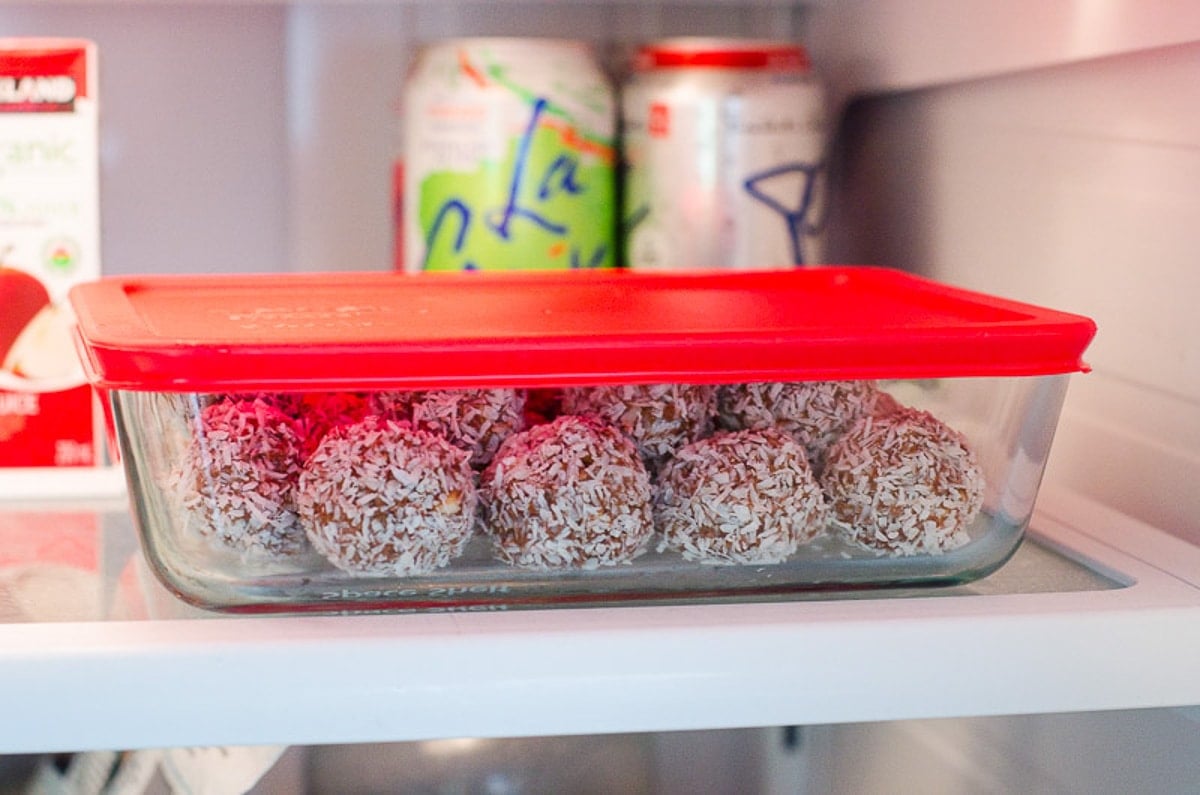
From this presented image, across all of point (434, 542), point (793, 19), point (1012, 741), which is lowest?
point (1012, 741)

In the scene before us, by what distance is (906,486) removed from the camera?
0.57 metres

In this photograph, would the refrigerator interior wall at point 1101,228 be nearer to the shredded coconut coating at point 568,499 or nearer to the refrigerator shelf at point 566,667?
the refrigerator shelf at point 566,667

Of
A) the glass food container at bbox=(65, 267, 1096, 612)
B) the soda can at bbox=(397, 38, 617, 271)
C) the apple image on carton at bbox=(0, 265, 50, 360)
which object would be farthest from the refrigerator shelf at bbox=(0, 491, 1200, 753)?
the soda can at bbox=(397, 38, 617, 271)

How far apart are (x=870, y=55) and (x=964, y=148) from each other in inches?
4.5

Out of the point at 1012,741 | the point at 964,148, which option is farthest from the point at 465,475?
the point at 964,148

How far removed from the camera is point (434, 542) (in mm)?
541

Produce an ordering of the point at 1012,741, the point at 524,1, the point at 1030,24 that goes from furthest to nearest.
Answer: the point at 524,1 < the point at 1030,24 < the point at 1012,741

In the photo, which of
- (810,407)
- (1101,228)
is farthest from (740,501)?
(1101,228)

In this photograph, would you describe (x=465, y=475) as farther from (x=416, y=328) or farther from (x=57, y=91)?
(x=57, y=91)

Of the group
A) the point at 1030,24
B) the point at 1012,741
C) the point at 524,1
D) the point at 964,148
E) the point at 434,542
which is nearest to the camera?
the point at 434,542

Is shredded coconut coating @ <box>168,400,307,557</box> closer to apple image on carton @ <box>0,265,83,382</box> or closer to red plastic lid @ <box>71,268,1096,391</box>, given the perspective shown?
red plastic lid @ <box>71,268,1096,391</box>

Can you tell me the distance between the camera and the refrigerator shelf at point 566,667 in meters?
0.50

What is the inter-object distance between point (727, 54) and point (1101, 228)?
0.28 meters

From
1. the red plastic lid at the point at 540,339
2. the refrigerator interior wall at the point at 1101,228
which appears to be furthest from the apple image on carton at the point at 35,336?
the refrigerator interior wall at the point at 1101,228
